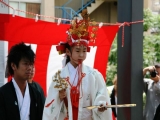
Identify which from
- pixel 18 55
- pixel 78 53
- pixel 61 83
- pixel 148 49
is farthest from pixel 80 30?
pixel 148 49

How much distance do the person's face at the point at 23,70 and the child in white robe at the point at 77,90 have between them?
0.92 feet

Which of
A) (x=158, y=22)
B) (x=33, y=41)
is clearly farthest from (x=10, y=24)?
(x=158, y=22)

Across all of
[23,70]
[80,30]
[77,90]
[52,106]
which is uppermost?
[80,30]

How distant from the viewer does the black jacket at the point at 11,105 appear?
4.62 meters

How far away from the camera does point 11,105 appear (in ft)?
15.3

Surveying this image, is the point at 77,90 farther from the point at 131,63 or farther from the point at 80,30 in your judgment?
the point at 131,63

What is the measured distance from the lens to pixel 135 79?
557 cm

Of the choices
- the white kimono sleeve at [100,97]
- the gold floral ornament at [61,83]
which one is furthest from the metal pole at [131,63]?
the gold floral ornament at [61,83]

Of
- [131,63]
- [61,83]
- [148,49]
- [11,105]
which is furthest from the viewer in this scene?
[148,49]

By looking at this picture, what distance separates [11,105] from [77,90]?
0.68 metres

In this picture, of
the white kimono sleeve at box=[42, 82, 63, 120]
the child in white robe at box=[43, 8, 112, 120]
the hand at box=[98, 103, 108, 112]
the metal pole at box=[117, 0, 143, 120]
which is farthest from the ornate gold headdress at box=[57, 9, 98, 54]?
the metal pole at box=[117, 0, 143, 120]

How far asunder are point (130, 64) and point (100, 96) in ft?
3.18

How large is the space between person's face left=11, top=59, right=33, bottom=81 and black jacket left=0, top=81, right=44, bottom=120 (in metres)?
0.11

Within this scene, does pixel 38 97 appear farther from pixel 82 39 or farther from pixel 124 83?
pixel 124 83
